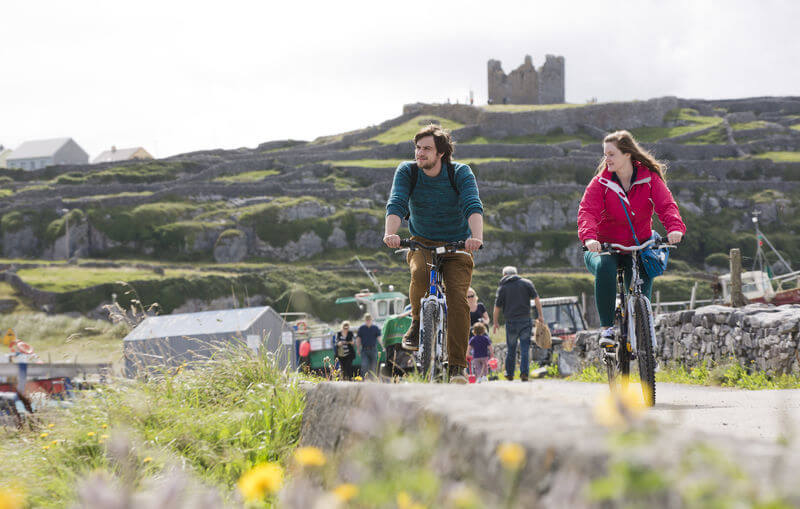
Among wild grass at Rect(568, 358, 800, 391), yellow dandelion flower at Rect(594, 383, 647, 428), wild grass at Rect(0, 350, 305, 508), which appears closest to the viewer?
yellow dandelion flower at Rect(594, 383, 647, 428)

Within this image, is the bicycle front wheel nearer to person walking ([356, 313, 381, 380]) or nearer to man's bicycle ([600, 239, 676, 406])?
man's bicycle ([600, 239, 676, 406])

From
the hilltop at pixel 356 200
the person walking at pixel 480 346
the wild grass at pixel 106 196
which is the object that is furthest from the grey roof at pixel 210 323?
the wild grass at pixel 106 196

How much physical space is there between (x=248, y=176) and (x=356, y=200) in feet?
52.1

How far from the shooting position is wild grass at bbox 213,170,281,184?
75.2 metres

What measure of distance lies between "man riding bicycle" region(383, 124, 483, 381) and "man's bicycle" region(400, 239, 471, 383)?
0.06 metres

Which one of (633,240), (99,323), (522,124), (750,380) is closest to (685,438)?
(633,240)

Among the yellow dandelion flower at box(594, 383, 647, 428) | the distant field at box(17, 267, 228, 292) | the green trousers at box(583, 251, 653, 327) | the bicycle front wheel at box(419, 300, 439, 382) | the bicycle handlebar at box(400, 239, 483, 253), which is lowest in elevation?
the distant field at box(17, 267, 228, 292)

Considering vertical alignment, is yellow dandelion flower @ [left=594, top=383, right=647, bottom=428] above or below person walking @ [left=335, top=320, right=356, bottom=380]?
above

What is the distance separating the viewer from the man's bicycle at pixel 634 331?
5.11 meters

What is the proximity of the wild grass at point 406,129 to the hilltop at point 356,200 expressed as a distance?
0.38 meters

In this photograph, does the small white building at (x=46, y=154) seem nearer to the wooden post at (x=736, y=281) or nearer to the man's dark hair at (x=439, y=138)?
Answer: the wooden post at (x=736, y=281)

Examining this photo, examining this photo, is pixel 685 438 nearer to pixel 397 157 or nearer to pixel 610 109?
pixel 397 157

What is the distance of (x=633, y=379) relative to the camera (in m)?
8.01

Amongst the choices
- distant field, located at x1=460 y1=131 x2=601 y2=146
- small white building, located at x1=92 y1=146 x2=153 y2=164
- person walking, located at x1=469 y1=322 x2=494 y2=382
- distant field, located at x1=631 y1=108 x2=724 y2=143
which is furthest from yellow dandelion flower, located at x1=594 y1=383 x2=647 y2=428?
small white building, located at x1=92 y1=146 x2=153 y2=164
